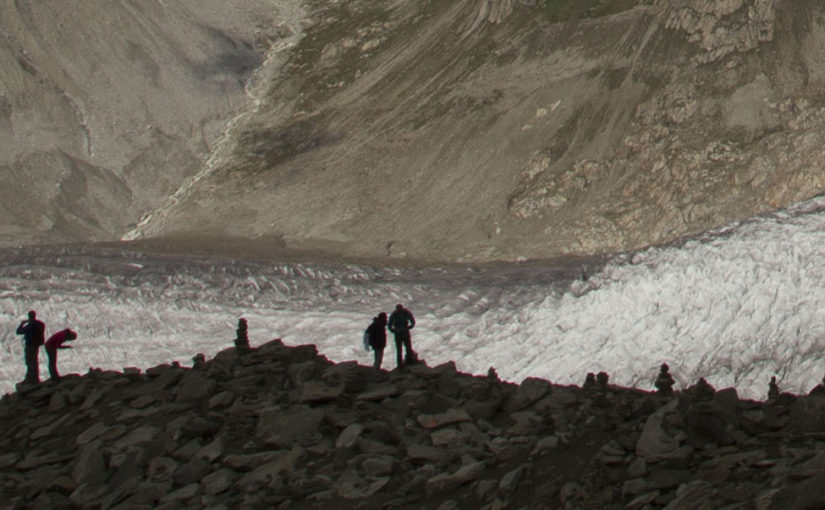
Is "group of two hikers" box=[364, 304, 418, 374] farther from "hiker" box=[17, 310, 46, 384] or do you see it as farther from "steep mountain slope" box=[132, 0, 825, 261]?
"steep mountain slope" box=[132, 0, 825, 261]

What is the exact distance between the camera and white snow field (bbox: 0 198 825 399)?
142 ft

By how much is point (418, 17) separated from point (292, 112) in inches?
406

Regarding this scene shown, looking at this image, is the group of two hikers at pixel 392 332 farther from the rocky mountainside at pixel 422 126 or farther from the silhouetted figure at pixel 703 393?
the rocky mountainside at pixel 422 126

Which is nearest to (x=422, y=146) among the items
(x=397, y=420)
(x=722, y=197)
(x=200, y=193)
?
(x=200, y=193)

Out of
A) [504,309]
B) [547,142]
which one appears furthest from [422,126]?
[504,309]

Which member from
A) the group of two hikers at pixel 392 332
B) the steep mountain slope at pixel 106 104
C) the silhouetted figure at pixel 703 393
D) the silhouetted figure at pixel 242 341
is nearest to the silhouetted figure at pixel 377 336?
the group of two hikers at pixel 392 332

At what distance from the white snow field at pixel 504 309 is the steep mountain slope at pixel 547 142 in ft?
24.2

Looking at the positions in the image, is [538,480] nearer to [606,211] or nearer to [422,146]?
[606,211]

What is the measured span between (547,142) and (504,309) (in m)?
20.5

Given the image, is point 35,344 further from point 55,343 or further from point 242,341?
point 242,341

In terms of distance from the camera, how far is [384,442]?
17.5 meters

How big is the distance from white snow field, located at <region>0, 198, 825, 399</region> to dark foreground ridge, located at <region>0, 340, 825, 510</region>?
21.9 m

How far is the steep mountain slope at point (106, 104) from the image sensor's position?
75.8 m

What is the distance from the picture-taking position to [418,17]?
89.7 m
